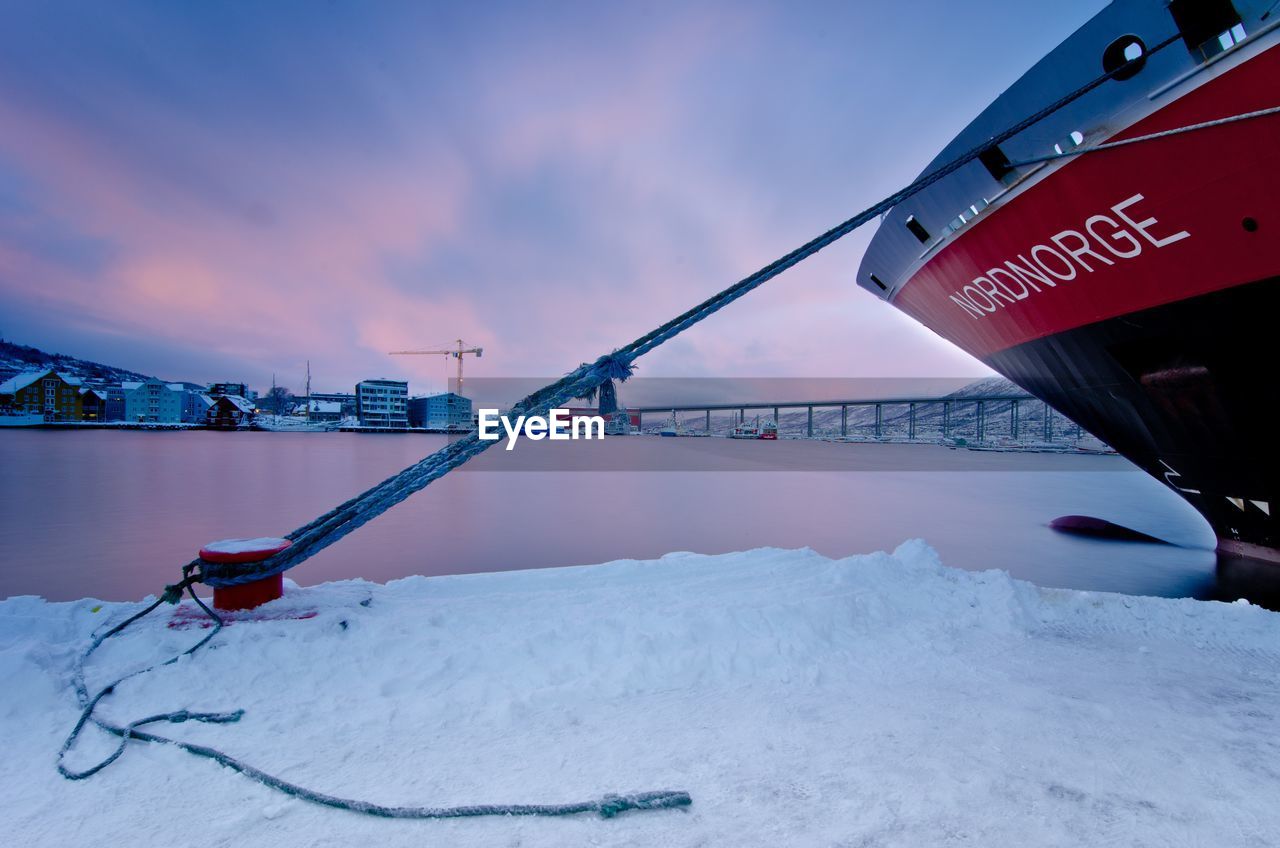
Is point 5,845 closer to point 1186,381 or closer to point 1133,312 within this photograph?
point 1133,312

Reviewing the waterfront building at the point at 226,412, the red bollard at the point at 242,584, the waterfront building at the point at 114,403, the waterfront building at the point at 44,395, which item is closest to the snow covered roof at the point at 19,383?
the waterfront building at the point at 44,395

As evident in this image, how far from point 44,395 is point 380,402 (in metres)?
39.3

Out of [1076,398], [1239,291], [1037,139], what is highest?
[1037,139]

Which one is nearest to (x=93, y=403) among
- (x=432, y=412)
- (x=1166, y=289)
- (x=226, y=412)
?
(x=226, y=412)

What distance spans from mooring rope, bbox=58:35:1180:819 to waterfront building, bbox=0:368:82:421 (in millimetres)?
98407

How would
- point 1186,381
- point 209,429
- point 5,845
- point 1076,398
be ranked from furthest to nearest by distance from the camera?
point 209,429 < point 1076,398 < point 1186,381 < point 5,845

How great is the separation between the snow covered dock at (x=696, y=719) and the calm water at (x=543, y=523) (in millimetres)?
4545

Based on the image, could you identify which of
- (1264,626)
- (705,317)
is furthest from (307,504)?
(1264,626)

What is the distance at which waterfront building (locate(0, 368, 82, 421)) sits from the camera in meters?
68.5

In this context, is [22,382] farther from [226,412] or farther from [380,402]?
[380,402]

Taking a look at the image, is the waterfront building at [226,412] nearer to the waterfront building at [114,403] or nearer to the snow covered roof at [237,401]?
the snow covered roof at [237,401]

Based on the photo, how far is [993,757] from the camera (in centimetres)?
233

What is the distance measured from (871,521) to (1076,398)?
7179 millimetres

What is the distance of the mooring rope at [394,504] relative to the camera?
1.97 metres
